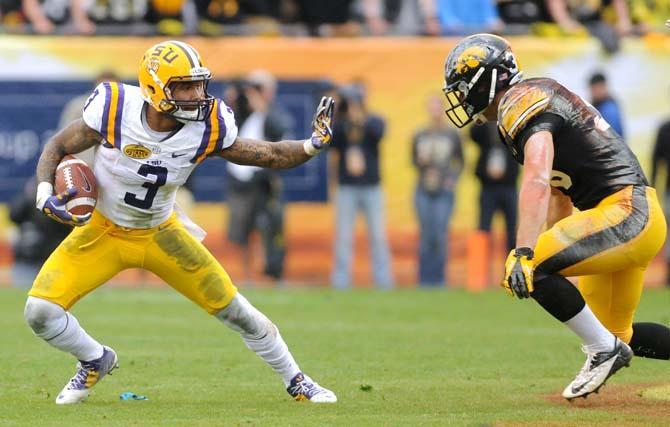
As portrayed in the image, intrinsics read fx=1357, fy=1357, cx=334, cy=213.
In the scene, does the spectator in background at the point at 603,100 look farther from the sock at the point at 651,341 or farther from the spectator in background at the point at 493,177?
the sock at the point at 651,341

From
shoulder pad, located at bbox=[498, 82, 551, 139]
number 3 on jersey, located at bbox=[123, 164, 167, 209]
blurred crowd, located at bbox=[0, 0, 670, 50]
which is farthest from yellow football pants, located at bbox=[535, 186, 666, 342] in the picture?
blurred crowd, located at bbox=[0, 0, 670, 50]

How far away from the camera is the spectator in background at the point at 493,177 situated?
14039 millimetres

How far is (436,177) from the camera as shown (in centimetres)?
1427

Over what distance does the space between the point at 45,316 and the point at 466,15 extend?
31.6ft

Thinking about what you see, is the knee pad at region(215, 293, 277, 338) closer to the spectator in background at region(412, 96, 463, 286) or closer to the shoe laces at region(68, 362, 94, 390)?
the shoe laces at region(68, 362, 94, 390)

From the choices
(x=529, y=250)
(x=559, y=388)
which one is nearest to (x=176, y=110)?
(x=529, y=250)

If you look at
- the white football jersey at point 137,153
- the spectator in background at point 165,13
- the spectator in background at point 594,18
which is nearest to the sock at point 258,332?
the white football jersey at point 137,153

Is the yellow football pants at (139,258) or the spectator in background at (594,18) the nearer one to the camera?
the yellow football pants at (139,258)

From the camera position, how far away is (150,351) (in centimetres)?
902

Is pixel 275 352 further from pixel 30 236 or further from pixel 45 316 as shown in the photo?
pixel 30 236

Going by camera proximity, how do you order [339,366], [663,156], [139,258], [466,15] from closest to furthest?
[139,258], [339,366], [663,156], [466,15]

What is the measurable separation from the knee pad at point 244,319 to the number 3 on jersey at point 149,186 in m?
0.64

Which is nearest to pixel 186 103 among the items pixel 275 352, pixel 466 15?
pixel 275 352

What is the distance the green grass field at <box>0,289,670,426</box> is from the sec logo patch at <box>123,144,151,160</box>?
1.23 m
